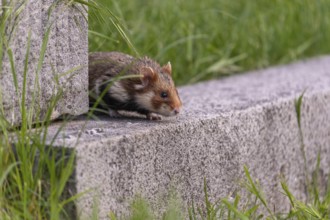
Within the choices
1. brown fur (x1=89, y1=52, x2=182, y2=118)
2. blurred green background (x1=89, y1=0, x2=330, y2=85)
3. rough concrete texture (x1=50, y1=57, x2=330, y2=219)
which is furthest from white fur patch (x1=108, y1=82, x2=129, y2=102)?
blurred green background (x1=89, y1=0, x2=330, y2=85)

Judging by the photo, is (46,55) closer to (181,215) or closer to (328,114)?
(181,215)

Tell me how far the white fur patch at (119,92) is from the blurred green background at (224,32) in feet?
3.46

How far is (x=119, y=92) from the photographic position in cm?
415

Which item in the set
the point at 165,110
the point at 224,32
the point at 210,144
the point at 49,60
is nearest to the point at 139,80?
the point at 165,110

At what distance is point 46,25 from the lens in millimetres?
3631

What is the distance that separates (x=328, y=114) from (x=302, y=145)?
594mm

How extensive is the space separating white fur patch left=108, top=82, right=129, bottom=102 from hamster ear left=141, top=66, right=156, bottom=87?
0.10m

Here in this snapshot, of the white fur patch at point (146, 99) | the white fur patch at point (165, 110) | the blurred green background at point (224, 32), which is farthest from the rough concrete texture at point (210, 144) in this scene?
the blurred green background at point (224, 32)

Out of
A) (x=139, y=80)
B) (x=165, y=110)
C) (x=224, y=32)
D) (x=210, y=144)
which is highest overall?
(x=224, y=32)

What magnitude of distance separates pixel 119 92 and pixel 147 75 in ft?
0.53

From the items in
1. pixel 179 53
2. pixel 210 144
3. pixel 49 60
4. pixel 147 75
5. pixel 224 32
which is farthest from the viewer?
pixel 224 32

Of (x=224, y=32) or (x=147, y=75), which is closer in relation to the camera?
(x=147, y=75)

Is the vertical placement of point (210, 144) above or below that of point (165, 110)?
below

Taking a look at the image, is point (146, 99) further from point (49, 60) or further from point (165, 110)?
point (49, 60)
